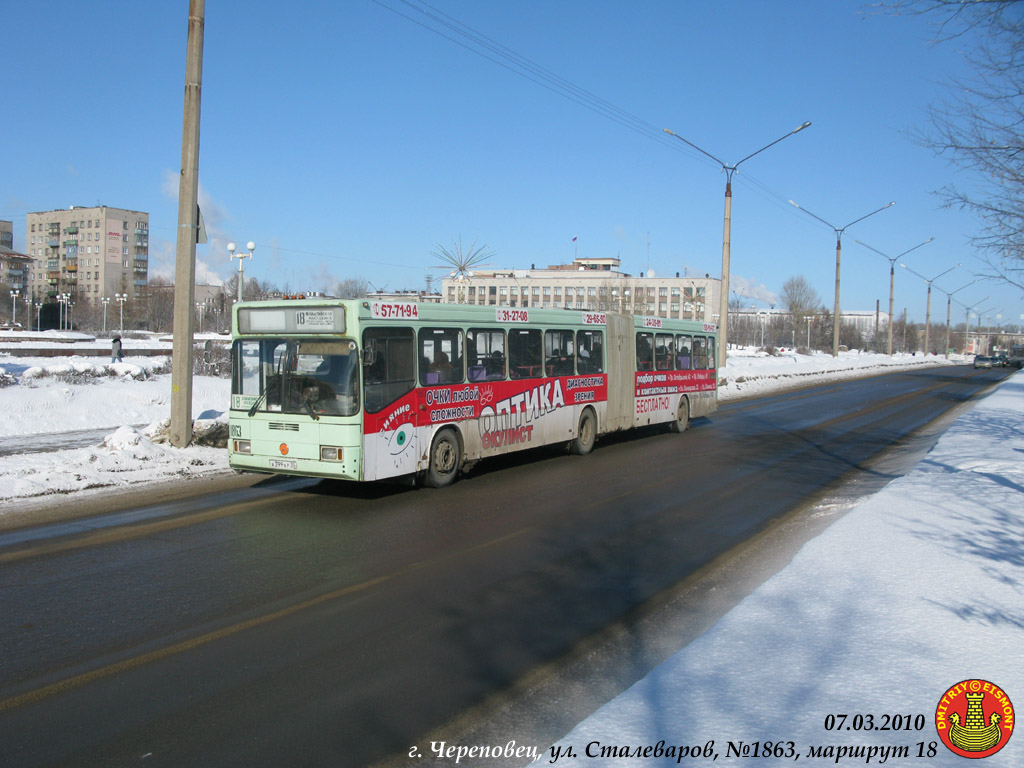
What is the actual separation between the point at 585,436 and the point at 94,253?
475ft

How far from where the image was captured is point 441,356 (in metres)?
12.3

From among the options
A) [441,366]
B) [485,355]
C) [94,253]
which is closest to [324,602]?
[441,366]

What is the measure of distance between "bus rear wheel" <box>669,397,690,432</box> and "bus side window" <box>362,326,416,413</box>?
34.9 ft

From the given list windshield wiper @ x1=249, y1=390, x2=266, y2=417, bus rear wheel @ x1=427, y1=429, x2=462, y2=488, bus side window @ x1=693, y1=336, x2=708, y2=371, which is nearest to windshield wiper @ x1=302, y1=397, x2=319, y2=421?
windshield wiper @ x1=249, y1=390, x2=266, y2=417

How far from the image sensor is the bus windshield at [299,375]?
1068 cm

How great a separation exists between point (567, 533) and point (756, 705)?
16.2 feet

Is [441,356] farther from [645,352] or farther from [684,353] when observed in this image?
[684,353]

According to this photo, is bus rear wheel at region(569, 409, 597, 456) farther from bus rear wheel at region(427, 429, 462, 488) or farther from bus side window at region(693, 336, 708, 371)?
bus side window at region(693, 336, 708, 371)

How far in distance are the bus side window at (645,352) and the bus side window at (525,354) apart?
14.1 ft

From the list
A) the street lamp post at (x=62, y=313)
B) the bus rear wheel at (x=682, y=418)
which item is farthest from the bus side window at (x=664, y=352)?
the street lamp post at (x=62, y=313)

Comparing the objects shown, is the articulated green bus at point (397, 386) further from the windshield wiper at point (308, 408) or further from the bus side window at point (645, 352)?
the bus side window at point (645, 352)

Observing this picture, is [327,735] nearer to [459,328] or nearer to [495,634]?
[495,634]

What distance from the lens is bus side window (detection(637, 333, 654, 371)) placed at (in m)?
18.5

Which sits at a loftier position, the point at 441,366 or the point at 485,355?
the point at 485,355
